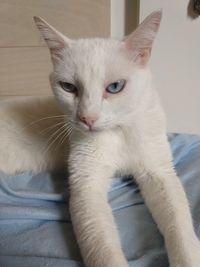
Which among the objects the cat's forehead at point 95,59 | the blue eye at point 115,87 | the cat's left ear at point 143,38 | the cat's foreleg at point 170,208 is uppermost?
the cat's left ear at point 143,38

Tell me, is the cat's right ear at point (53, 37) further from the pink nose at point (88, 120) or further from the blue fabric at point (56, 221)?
the blue fabric at point (56, 221)

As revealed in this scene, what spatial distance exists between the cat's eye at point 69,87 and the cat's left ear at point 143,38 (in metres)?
0.15

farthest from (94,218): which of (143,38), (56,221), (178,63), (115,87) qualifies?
(178,63)

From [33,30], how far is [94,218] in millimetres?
950

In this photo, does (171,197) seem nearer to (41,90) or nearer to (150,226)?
(150,226)

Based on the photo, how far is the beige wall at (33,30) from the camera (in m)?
1.41

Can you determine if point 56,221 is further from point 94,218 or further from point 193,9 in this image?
point 193,9

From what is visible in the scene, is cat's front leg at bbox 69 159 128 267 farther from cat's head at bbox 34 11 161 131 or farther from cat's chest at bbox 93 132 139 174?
cat's head at bbox 34 11 161 131

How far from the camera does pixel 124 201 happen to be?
2.94 feet

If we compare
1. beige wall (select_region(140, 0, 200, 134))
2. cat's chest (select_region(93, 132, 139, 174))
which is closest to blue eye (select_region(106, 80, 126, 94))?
cat's chest (select_region(93, 132, 139, 174))

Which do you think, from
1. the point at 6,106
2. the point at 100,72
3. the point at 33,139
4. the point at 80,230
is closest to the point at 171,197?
the point at 80,230

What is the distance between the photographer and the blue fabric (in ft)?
2.37

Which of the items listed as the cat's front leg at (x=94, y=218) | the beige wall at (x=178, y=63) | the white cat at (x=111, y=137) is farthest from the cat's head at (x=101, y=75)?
the beige wall at (x=178, y=63)

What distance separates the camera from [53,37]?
829 millimetres
